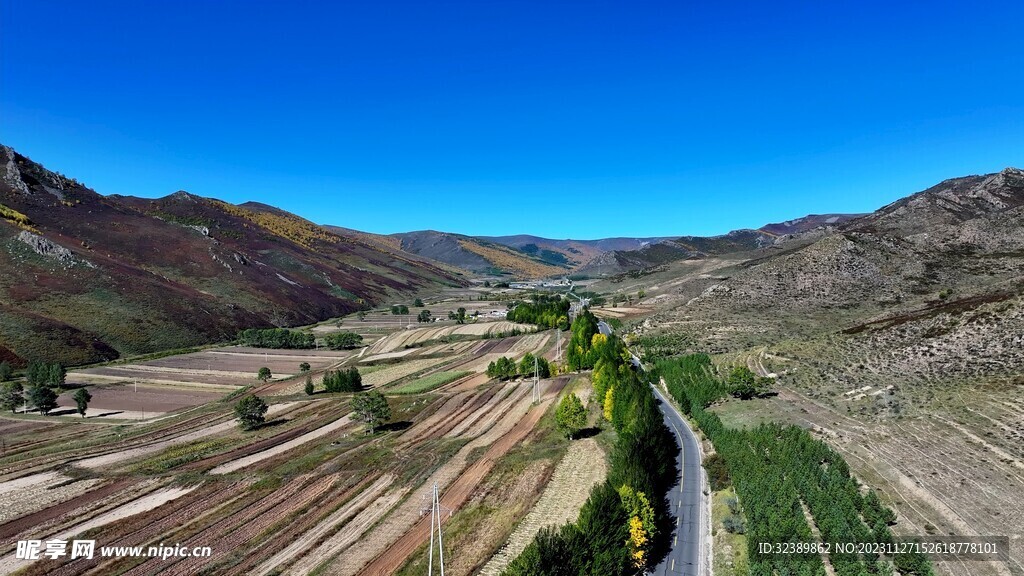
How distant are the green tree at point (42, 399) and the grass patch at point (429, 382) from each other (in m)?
51.5

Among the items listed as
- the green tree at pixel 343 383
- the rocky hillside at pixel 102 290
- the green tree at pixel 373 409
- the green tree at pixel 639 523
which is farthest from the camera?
the rocky hillside at pixel 102 290

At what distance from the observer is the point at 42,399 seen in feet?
239

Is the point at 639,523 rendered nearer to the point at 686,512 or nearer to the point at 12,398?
the point at 686,512

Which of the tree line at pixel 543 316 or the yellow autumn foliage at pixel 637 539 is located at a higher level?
the tree line at pixel 543 316

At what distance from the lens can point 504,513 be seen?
38344 millimetres

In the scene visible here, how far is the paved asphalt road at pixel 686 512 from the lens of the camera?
3178 centimetres

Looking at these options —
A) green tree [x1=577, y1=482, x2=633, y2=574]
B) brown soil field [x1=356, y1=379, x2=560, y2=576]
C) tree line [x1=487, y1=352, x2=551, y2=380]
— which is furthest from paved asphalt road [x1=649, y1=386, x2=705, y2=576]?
tree line [x1=487, y1=352, x2=551, y2=380]

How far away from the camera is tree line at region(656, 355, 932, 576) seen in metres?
27.8

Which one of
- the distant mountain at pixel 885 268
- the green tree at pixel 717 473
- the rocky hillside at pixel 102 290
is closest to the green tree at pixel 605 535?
the green tree at pixel 717 473

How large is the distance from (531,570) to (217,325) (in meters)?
152

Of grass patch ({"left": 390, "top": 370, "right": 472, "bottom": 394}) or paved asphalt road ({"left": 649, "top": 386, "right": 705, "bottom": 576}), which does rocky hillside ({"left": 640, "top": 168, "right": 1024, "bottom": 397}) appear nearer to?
paved asphalt road ({"left": 649, "top": 386, "right": 705, "bottom": 576})

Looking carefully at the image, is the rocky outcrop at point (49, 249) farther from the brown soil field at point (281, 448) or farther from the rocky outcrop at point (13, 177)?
the brown soil field at point (281, 448)

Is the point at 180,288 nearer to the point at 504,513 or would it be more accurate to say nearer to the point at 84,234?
the point at 84,234

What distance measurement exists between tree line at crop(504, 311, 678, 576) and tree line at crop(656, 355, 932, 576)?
5.92m
